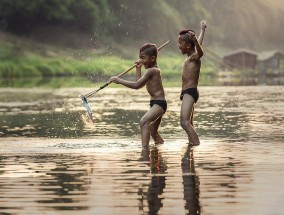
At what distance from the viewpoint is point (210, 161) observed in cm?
1267

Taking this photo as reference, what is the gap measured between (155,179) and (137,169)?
1.02 m

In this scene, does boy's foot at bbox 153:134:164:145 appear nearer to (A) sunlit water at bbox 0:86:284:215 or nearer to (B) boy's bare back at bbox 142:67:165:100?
(A) sunlit water at bbox 0:86:284:215

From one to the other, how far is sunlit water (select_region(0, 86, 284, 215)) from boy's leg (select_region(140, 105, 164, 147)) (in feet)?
0.75

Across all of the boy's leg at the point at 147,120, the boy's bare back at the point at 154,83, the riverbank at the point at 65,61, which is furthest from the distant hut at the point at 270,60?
the boy's leg at the point at 147,120

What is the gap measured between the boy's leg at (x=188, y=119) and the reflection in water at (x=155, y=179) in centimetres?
61

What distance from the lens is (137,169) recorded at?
11781 millimetres

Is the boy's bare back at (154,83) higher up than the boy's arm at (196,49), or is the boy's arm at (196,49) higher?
the boy's arm at (196,49)

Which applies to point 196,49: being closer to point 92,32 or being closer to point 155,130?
point 155,130

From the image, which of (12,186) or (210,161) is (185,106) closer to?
(210,161)

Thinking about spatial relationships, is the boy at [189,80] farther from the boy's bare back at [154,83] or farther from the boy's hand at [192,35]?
the boy's bare back at [154,83]

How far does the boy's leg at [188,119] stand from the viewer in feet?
49.6

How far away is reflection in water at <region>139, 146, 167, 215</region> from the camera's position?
898 centimetres

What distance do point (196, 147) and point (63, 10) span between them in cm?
9964

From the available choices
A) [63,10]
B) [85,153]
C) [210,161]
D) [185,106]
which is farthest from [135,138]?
[63,10]
